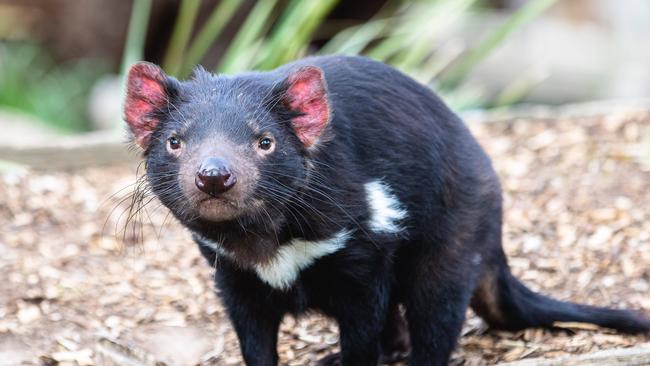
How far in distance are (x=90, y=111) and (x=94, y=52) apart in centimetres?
73

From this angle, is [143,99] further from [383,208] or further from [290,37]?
[290,37]

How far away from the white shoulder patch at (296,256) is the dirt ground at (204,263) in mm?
348

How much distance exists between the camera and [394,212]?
3.22 meters

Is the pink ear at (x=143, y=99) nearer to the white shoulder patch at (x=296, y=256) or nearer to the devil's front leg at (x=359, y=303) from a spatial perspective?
the white shoulder patch at (x=296, y=256)

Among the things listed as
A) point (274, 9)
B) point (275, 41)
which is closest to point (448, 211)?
point (275, 41)

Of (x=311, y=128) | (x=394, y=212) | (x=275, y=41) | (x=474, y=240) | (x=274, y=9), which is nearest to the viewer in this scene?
(x=311, y=128)

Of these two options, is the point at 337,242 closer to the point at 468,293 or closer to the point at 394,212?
the point at 394,212

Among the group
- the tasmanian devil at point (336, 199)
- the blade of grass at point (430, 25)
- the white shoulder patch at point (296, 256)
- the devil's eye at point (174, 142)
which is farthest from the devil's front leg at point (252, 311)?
the blade of grass at point (430, 25)

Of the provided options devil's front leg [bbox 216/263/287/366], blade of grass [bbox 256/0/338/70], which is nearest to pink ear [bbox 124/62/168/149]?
devil's front leg [bbox 216/263/287/366]

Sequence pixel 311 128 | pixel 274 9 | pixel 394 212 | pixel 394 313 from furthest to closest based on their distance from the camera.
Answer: pixel 274 9 < pixel 394 313 < pixel 394 212 < pixel 311 128

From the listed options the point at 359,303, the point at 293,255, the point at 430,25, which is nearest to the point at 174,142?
the point at 293,255

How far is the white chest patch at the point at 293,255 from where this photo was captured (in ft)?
10.2

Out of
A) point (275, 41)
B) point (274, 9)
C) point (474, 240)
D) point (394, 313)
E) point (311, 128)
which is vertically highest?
point (274, 9)

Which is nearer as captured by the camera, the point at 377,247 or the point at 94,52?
the point at 377,247
